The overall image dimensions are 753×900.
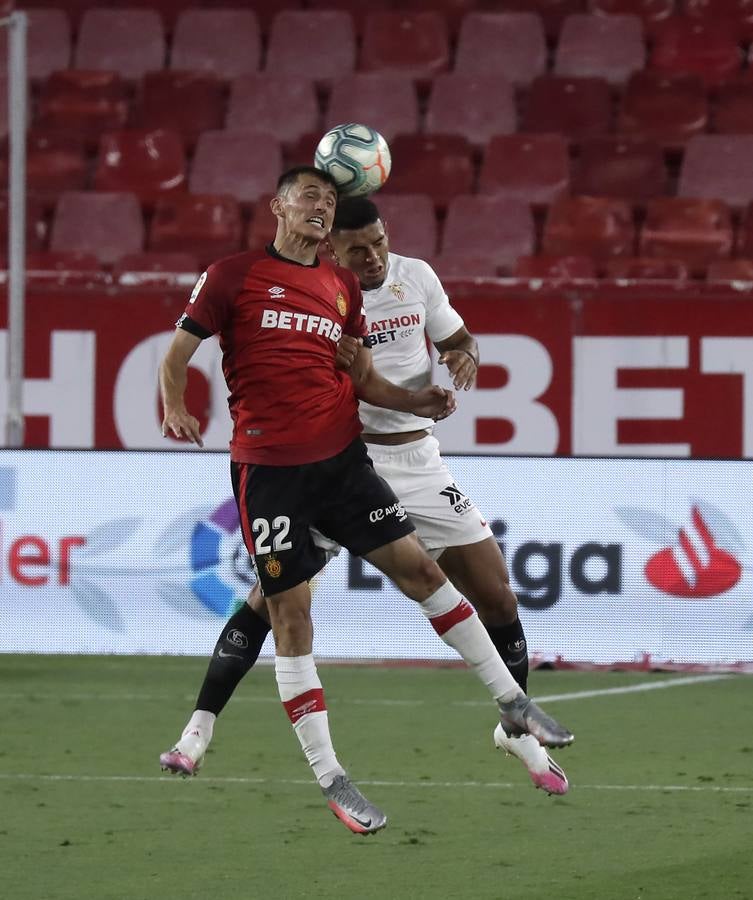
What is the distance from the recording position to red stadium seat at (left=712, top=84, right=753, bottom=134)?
14272 mm

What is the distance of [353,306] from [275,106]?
9478 millimetres

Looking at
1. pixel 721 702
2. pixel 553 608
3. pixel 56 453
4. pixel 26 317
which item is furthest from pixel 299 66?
pixel 721 702

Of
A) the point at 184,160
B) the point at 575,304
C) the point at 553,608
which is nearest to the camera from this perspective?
the point at 553,608

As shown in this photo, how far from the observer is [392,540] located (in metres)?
Answer: 5.64

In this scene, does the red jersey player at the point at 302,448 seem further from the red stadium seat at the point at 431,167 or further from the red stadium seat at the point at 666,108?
the red stadium seat at the point at 666,108

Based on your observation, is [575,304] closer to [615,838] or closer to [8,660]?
[8,660]

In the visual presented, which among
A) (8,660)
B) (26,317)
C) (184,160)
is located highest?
(184,160)

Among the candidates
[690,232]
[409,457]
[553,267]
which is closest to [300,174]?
[409,457]

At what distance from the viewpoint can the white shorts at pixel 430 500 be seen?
6449 mm

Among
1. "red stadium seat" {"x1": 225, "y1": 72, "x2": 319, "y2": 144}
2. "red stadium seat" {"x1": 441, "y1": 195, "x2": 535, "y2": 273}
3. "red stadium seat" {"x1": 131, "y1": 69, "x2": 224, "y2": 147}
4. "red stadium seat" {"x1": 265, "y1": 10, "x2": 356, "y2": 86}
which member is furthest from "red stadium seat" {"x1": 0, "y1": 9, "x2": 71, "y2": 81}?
"red stadium seat" {"x1": 441, "y1": 195, "x2": 535, "y2": 273}

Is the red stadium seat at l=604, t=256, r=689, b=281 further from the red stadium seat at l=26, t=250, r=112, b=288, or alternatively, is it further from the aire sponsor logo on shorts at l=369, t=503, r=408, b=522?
the aire sponsor logo on shorts at l=369, t=503, r=408, b=522

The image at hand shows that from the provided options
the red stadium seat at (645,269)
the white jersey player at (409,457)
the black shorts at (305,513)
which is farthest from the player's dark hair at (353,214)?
the red stadium seat at (645,269)

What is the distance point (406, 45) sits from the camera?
50.3 ft

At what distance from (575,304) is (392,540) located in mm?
6613
